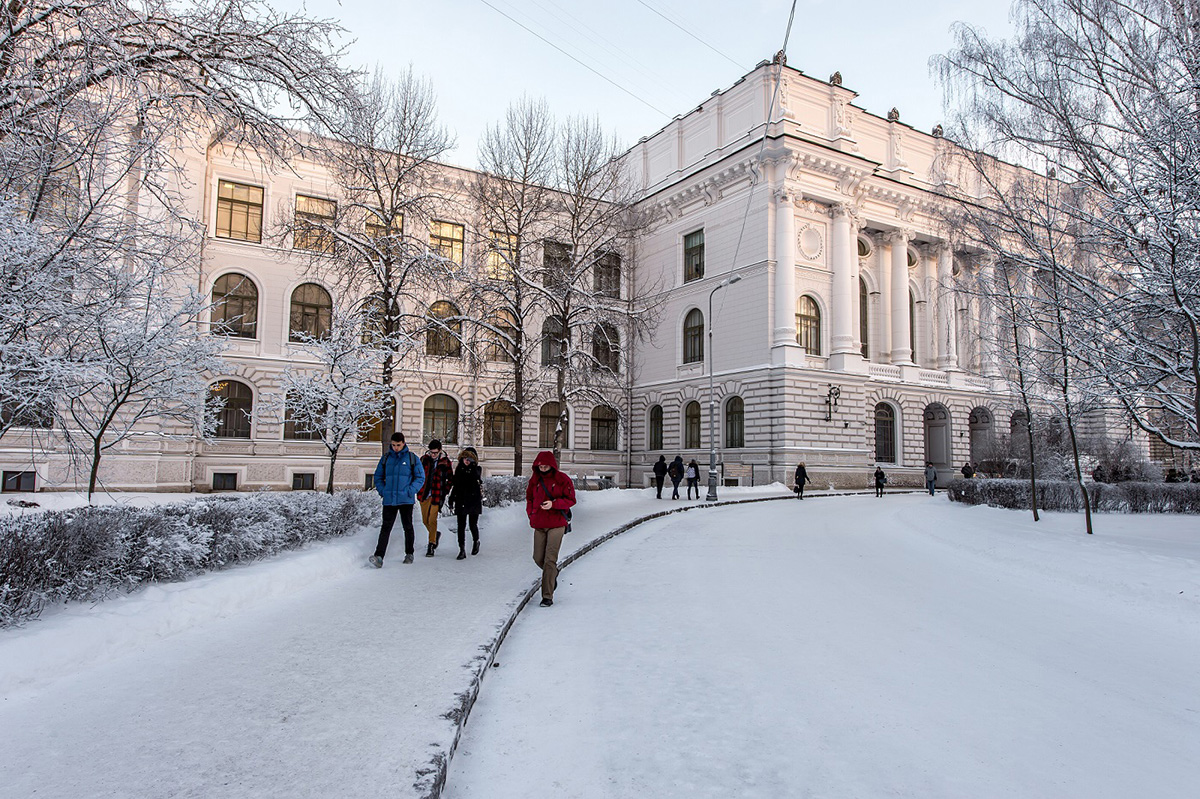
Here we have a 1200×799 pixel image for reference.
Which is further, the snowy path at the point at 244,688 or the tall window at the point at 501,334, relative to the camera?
the tall window at the point at 501,334

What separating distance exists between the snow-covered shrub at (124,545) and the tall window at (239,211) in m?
26.5

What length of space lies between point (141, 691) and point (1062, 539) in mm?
13741

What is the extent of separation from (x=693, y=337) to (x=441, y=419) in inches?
582

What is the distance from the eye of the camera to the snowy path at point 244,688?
3.19 m

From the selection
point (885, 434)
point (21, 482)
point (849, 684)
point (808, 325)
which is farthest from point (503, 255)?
point (885, 434)

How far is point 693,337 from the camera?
38.8 metres

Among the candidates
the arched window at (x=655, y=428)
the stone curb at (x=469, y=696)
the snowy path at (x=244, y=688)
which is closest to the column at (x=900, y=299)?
the arched window at (x=655, y=428)

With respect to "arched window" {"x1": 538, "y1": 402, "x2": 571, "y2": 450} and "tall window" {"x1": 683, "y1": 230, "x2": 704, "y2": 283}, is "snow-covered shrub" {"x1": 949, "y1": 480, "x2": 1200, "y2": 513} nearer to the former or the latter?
"tall window" {"x1": 683, "y1": 230, "x2": 704, "y2": 283}

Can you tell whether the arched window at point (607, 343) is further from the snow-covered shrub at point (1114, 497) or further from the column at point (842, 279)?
the snow-covered shrub at point (1114, 497)

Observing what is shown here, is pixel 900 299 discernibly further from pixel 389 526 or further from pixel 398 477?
pixel 389 526

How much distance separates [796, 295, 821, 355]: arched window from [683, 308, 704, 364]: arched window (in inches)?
214

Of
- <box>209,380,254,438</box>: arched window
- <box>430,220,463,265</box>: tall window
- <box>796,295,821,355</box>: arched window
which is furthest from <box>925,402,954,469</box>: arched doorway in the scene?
<box>209,380,254,438</box>: arched window

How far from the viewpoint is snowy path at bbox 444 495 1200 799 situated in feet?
12.1

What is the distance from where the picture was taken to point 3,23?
22.0 ft
